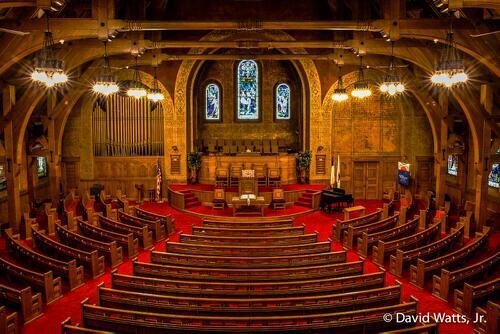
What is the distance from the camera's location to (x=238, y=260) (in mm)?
12578

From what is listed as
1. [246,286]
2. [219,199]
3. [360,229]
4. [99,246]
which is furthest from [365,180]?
[246,286]

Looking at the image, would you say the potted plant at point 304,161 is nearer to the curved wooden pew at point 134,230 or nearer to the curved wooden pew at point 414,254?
the curved wooden pew at point 134,230

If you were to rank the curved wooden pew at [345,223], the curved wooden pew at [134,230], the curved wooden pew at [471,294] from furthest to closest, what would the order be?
1. the curved wooden pew at [345,223]
2. the curved wooden pew at [134,230]
3. the curved wooden pew at [471,294]

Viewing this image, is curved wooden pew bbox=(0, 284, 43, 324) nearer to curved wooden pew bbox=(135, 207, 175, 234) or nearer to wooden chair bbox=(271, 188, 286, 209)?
curved wooden pew bbox=(135, 207, 175, 234)

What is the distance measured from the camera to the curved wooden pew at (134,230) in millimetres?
16188

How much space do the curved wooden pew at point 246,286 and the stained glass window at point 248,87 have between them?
15275 mm

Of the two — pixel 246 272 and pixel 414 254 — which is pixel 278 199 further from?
pixel 246 272

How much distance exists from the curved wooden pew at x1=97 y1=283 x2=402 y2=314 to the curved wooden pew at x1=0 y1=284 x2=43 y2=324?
1.59 m

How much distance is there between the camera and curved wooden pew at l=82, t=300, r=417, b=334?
353 inches

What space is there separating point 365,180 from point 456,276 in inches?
500

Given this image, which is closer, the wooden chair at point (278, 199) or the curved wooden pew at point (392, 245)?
the curved wooden pew at point (392, 245)

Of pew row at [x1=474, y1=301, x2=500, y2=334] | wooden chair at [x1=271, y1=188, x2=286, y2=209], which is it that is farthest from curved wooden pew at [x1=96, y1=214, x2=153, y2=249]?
pew row at [x1=474, y1=301, x2=500, y2=334]

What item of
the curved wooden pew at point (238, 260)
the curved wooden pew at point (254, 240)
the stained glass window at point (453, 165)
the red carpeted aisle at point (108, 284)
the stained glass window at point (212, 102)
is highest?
the stained glass window at point (212, 102)

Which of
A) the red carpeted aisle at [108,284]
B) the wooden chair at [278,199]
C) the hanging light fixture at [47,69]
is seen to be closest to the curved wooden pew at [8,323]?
the red carpeted aisle at [108,284]
